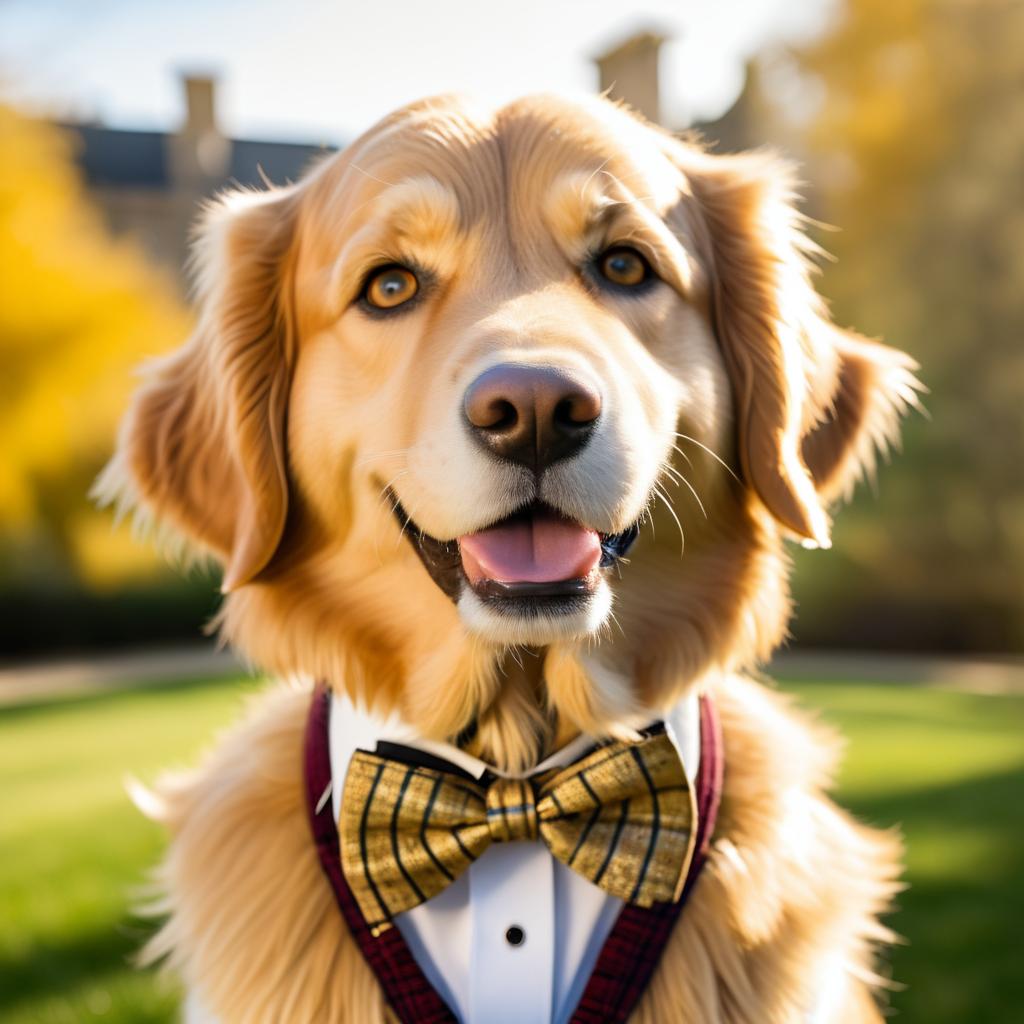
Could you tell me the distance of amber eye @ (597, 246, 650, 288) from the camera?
99.3 inches

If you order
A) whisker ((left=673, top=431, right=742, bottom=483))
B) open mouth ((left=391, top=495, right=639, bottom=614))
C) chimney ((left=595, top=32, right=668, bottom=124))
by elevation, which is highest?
chimney ((left=595, top=32, right=668, bottom=124))

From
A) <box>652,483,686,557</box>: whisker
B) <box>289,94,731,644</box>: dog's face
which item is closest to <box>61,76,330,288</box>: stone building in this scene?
<box>289,94,731,644</box>: dog's face

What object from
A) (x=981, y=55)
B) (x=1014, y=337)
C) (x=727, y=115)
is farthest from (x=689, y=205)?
(x=727, y=115)

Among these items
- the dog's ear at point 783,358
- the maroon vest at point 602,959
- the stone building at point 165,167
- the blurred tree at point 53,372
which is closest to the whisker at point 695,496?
the dog's ear at point 783,358

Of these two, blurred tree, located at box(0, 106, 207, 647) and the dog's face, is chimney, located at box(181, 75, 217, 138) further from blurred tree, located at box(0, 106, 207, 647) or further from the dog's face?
the dog's face

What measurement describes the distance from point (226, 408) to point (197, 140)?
117 feet

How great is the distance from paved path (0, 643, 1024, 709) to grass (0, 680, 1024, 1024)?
2276 mm

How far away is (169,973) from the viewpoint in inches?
109

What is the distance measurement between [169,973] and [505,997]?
93cm

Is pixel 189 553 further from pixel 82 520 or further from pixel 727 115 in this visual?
pixel 727 115

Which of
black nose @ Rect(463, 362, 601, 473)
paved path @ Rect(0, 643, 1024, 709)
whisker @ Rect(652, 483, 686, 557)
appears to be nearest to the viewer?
black nose @ Rect(463, 362, 601, 473)

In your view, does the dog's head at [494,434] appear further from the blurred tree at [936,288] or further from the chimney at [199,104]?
the chimney at [199,104]

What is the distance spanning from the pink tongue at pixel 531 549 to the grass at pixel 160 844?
5.56ft

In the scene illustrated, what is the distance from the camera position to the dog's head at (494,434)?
2.26m
